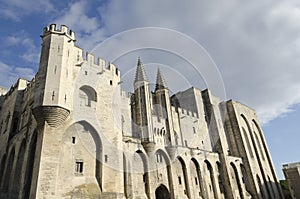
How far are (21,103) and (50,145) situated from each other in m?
11.9

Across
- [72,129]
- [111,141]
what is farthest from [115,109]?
[72,129]

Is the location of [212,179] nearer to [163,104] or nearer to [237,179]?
[237,179]

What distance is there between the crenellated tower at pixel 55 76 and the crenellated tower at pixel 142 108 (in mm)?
8835

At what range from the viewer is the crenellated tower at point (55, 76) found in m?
16.1

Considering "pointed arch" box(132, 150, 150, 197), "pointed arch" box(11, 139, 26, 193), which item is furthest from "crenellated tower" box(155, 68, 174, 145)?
"pointed arch" box(11, 139, 26, 193)

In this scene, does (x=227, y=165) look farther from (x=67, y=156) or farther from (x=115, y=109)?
(x=67, y=156)

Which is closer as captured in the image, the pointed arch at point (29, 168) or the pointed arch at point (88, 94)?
the pointed arch at point (29, 168)

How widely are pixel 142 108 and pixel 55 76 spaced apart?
1048cm

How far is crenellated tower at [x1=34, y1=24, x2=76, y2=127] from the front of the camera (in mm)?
16094

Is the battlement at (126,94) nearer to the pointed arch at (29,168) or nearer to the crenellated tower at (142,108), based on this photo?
the crenellated tower at (142,108)

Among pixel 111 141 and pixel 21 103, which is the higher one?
pixel 21 103

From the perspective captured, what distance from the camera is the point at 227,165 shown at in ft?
103

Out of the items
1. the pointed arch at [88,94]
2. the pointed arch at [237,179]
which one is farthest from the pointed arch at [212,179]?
the pointed arch at [88,94]

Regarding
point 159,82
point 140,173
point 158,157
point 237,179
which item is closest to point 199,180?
point 158,157
